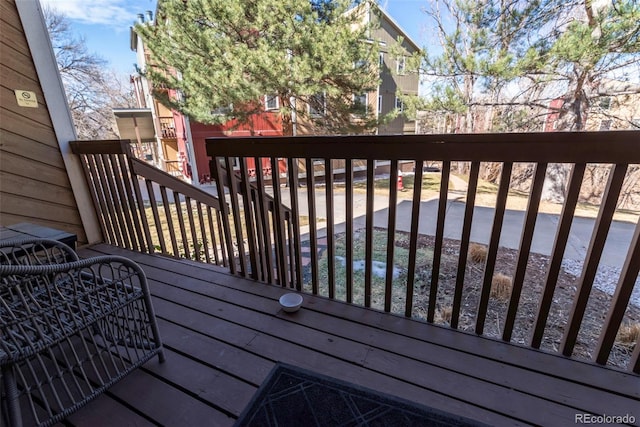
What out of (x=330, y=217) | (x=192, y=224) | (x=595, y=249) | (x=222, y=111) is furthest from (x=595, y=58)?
(x=222, y=111)

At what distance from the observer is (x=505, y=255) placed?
423cm

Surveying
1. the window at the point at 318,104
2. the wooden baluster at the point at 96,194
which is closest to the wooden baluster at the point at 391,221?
the wooden baluster at the point at 96,194

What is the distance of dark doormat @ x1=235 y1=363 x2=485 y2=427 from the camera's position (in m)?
1.05

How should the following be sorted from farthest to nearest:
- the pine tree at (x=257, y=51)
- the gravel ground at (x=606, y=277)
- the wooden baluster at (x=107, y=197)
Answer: the pine tree at (x=257, y=51) → the gravel ground at (x=606, y=277) → the wooden baluster at (x=107, y=197)

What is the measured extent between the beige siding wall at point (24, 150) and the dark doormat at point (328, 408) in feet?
8.41

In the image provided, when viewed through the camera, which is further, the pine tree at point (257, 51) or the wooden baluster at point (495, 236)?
the pine tree at point (257, 51)

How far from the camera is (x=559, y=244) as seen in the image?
1243 millimetres

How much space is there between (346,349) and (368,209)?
27.9 inches

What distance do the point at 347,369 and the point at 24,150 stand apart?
9.61 feet

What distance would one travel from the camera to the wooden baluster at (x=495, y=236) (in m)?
1.25

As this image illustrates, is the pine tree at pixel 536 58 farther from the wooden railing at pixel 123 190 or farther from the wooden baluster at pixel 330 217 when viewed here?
the wooden railing at pixel 123 190

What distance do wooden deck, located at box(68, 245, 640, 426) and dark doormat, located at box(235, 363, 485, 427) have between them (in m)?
0.04

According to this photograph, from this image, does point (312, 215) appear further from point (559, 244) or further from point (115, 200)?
point (115, 200)

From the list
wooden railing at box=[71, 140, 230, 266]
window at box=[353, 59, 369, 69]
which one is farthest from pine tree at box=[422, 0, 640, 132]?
wooden railing at box=[71, 140, 230, 266]
